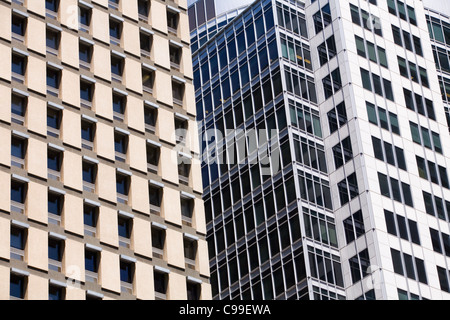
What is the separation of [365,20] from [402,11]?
573 centimetres

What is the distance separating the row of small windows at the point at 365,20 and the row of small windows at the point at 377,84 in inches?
209

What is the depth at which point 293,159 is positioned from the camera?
9600 centimetres

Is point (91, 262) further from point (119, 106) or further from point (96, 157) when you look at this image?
A: point (119, 106)

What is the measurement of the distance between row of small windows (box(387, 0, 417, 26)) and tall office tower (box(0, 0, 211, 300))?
30.5 m

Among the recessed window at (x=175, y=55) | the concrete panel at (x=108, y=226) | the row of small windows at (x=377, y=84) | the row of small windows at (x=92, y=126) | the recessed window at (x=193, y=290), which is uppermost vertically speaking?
the row of small windows at (x=377, y=84)

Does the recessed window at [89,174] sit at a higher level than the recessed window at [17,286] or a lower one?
higher

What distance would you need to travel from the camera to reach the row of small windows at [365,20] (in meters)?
103

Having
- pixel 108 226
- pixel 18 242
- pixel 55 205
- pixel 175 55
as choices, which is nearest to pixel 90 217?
pixel 108 226

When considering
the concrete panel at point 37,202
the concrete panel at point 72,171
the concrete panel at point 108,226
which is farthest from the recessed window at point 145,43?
the concrete panel at point 37,202

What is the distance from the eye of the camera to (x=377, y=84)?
10050cm

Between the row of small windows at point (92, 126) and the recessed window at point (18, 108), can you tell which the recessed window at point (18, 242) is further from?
the recessed window at point (18, 108)

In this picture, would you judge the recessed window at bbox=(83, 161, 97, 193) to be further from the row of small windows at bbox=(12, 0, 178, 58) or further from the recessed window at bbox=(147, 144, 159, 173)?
the row of small windows at bbox=(12, 0, 178, 58)

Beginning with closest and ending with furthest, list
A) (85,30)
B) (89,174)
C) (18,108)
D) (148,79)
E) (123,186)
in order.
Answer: (18,108)
(89,174)
(123,186)
(85,30)
(148,79)

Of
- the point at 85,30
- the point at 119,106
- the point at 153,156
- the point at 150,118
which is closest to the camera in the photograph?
the point at 153,156
